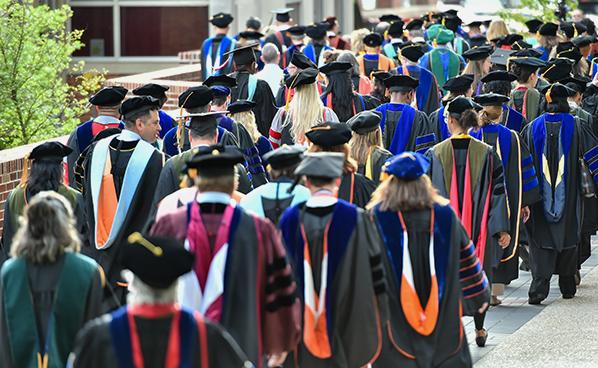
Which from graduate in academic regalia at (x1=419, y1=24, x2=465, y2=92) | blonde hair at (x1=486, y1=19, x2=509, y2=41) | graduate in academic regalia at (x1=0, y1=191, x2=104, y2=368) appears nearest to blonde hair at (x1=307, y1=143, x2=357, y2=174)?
graduate in academic regalia at (x1=0, y1=191, x2=104, y2=368)

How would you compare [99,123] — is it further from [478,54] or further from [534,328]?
[478,54]

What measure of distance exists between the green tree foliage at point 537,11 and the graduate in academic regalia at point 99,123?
15171 mm

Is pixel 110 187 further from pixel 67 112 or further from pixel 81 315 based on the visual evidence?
pixel 67 112

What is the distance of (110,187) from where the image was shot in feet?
33.1

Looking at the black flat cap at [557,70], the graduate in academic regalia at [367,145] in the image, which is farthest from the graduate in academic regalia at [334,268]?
the black flat cap at [557,70]

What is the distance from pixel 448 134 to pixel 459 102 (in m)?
2.03

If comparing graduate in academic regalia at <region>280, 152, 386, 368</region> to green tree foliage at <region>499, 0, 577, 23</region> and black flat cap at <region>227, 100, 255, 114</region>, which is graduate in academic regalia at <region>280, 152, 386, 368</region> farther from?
green tree foliage at <region>499, 0, 577, 23</region>

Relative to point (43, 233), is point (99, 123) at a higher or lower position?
higher

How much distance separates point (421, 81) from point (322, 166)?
28.2 ft

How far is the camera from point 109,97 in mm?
10930

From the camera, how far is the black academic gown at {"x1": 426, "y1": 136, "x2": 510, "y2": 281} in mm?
10516

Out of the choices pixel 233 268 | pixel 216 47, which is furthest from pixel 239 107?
pixel 216 47

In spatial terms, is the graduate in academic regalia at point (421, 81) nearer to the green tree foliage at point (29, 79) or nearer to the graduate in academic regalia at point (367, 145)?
the green tree foliage at point (29, 79)

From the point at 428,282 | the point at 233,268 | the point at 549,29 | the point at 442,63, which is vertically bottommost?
the point at 428,282
